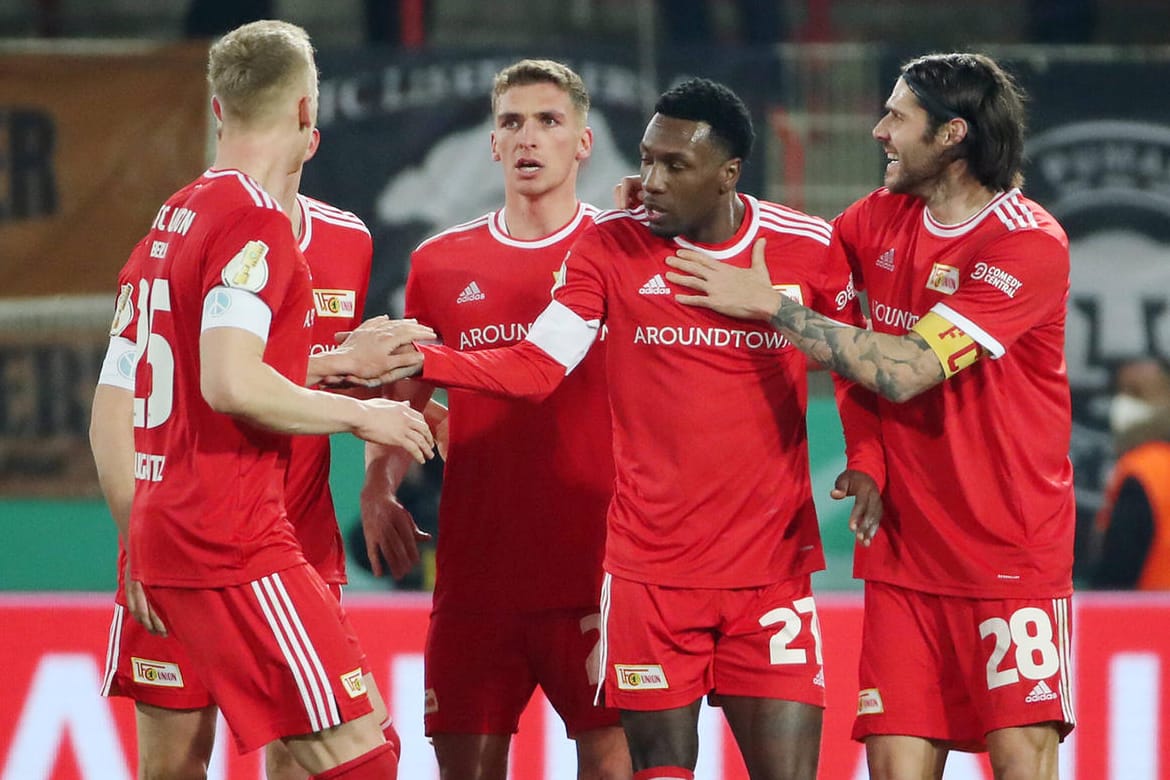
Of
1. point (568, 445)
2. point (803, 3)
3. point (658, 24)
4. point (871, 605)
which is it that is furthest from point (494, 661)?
point (803, 3)

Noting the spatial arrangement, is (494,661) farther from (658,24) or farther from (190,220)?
(658,24)

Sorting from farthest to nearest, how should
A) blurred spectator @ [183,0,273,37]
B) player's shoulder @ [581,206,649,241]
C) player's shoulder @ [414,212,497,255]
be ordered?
1. blurred spectator @ [183,0,273,37]
2. player's shoulder @ [414,212,497,255]
3. player's shoulder @ [581,206,649,241]

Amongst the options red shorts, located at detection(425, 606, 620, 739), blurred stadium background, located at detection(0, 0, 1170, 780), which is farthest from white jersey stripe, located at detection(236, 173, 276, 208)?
blurred stadium background, located at detection(0, 0, 1170, 780)

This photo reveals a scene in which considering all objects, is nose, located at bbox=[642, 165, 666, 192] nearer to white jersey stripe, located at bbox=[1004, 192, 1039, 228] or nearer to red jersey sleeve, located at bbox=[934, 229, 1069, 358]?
red jersey sleeve, located at bbox=[934, 229, 1069, 358]

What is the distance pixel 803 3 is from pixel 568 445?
22.0 ft

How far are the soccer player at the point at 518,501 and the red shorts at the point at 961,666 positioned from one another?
0.83 m

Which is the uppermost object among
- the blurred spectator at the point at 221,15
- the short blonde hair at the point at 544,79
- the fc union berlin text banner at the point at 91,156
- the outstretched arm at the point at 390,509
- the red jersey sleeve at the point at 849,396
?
the blurred spectator at the point at 221,15

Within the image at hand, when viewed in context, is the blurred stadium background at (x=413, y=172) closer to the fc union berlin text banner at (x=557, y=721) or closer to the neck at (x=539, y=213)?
the fc union berlin text banner at (x=557, y=721)

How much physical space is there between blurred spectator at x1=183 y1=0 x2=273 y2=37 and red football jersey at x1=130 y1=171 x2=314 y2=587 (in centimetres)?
549

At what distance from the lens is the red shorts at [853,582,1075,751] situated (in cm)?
413

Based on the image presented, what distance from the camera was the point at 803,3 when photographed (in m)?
10.7

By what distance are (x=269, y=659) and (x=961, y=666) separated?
68.1 inches

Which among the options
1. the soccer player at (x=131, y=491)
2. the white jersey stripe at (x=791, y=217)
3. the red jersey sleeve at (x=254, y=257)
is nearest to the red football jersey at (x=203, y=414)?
the red jersey sleeve at (x=254, y=257)

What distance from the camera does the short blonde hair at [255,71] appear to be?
3.75 metres
